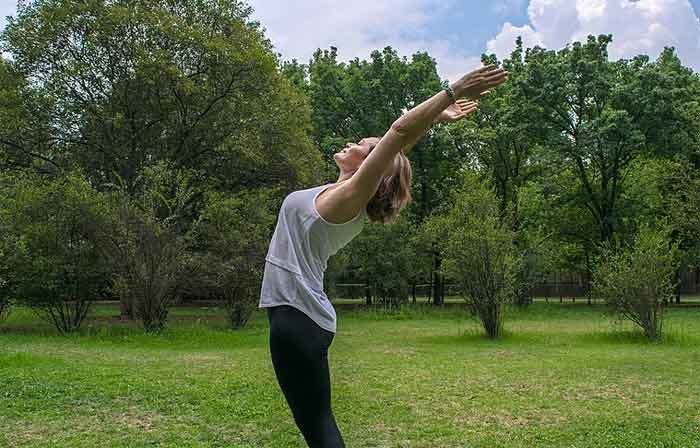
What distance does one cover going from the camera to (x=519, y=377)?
7793 millimetres

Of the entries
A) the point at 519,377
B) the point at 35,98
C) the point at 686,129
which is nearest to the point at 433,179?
the point at 686,129

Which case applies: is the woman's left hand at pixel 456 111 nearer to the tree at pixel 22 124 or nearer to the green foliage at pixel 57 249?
the green foliage at pixel 57 249

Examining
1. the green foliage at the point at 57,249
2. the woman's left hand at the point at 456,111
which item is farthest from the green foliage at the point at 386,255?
the woman's left hand at the point at 456,111

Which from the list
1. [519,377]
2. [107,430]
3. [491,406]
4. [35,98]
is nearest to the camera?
[107,430]

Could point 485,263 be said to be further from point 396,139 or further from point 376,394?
point 396,139

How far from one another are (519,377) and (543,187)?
20.7 m

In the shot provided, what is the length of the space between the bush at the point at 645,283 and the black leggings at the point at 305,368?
11.4 meters

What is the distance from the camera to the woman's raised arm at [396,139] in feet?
6.17

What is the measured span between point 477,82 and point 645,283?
11328 mm

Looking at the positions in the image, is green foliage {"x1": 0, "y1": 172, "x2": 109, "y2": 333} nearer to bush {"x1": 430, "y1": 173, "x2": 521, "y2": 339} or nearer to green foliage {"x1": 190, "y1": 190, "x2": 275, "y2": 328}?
green foliage {"x1": 190, "y1": 190, "x2": 275, "y2": 328}

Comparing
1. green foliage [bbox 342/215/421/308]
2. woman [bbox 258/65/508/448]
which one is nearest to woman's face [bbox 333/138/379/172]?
woman [bbox 258/65/508/448]

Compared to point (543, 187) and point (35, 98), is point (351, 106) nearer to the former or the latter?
point (543, 187)

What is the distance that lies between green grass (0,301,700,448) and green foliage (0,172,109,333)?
69.0 inches

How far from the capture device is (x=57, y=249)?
1398 centimetres
